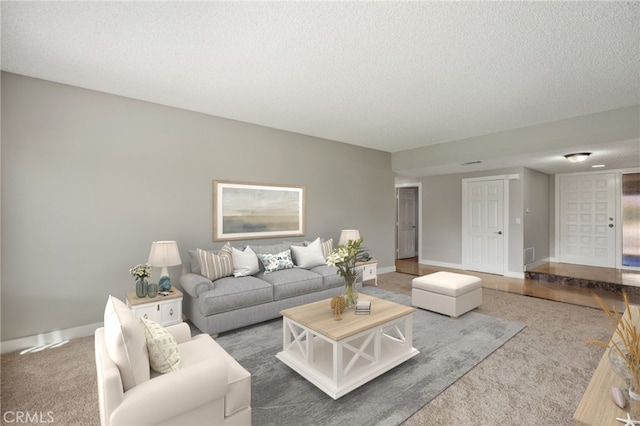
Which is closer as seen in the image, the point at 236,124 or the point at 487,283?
the point at 236,124

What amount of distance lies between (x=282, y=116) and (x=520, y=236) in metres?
5.19

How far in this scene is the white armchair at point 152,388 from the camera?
1.33m

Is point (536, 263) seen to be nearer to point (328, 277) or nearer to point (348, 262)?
point (328, 277)

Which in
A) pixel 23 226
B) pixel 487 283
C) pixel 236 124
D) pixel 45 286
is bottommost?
pixel 487 283

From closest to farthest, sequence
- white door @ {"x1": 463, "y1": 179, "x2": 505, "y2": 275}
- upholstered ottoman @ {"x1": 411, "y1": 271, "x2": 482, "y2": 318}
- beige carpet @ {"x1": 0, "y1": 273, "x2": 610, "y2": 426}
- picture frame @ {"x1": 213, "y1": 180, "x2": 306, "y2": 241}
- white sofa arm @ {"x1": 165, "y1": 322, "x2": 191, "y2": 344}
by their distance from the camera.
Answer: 1. beige carpet @ {"x1": 0, "y1": 273, "x2": 610, "y2": 426}
2. white sofa arm @ {"x1": 165, "y1": 322, "x2": 191, "y2": 344}
3. upholstered ottoman @ {"x1": 411, "y1": 271, "x2": 482, "y2": 318}
4. picture frame @ {"x1": 213, "y1": 180, "x2": 306, "y2": 241}
5. white door @ {"x1": 463, "y1": 179, "x2": 505, "y2": 275}

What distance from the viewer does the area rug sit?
196 centimetres

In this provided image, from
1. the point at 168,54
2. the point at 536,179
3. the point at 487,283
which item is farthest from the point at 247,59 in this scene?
the point at 536,179

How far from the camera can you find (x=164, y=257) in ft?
10.5

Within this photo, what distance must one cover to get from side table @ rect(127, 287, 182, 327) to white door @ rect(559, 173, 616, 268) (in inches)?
330

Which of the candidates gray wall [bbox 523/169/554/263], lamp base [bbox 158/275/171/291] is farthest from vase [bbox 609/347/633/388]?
gray wall [bbox 523/169/554/263]

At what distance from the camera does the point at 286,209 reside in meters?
4.82

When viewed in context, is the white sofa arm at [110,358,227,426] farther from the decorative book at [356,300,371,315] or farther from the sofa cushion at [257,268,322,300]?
the sofa cushion at [257,268,322,300]

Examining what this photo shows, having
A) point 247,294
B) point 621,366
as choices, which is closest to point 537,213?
point 621,366

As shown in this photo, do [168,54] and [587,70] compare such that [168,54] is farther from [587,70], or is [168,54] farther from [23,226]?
[587,70]
